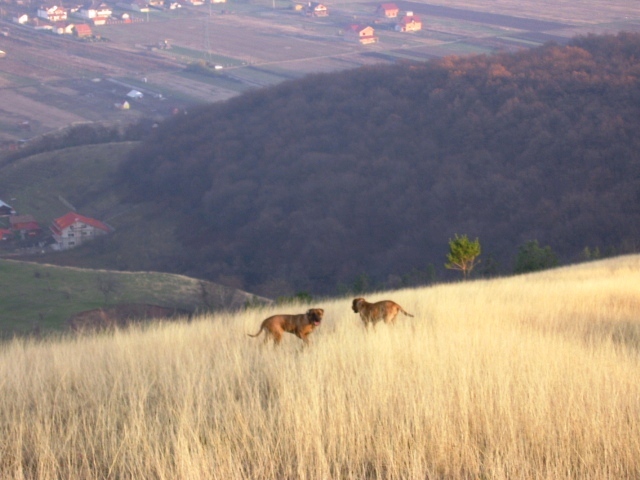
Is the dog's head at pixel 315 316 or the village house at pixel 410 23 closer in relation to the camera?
the dog's head at pixel 315 316

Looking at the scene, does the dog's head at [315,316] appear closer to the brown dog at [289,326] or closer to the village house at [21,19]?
the brown dog at [289,326]

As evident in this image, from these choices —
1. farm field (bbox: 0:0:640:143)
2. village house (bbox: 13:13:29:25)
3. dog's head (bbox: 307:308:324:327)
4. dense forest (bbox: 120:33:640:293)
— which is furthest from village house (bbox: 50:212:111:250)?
village house (bbox: 13:13:29:25)

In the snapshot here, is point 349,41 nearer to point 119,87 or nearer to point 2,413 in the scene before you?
point 119,87

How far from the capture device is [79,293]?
26.1 metres

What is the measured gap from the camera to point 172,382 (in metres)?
5.87

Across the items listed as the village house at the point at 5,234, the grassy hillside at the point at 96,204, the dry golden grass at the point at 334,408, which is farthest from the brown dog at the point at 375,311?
the village house at the point at 5,234

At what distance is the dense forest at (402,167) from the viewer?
39781 mm

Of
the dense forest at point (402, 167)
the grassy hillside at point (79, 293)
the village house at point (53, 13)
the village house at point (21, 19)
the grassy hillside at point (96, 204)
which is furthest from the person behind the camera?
the village house at point (21, 19)

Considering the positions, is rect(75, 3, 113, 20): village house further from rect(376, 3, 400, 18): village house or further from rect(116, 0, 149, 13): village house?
rect(376, 3, 400, 18): village house

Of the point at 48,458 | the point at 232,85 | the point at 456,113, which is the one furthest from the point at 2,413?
the point at 232,85

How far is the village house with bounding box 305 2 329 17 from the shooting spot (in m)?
82.2

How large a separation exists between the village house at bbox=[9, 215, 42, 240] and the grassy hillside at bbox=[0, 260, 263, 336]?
15562mm

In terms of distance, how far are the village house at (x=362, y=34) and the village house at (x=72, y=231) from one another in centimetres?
3661

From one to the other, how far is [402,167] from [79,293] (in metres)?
27.8
